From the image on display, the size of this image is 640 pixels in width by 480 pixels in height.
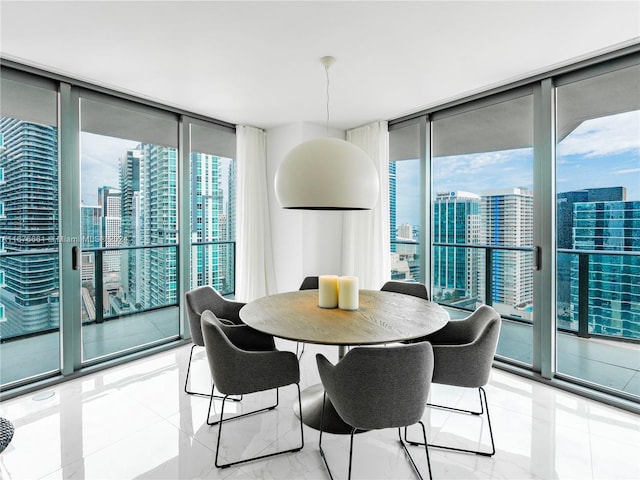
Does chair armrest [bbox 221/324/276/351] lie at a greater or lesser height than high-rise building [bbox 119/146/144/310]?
lesser

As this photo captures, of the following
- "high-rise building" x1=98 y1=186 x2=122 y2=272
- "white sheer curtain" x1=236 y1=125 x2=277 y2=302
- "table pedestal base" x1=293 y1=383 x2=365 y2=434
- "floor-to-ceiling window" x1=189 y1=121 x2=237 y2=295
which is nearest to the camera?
"table pedestal base" x1=293 y1=383 x2=365 y2=434

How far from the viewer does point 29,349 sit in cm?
334

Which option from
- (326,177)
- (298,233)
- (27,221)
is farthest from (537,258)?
(27,221)

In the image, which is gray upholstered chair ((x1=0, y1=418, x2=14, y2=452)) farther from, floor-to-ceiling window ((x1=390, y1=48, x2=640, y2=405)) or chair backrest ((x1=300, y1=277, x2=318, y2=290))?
floor-to-ceiling window ((x1=390, y1=48, x2=640, y2=405))

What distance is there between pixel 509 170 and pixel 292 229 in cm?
255

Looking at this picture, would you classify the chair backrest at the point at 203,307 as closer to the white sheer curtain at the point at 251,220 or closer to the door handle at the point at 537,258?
the white sheer curtain at the point at 251,220

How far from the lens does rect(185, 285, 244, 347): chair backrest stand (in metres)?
2.62

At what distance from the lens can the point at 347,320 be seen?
2.10 metres

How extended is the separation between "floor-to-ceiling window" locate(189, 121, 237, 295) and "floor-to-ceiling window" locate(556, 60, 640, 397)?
3.63 meters

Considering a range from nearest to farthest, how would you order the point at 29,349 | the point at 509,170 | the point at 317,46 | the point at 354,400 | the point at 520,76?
the point at 354,400 < the point at 317,46 < the point at 520,76 < the point at 29,349 < the point at 509,170

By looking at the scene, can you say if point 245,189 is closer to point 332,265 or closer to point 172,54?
point 332,265

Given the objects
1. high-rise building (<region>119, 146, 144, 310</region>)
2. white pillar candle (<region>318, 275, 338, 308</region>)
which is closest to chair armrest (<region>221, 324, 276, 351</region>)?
white pillar candle (<region>318, 275, 338, 308</region>)

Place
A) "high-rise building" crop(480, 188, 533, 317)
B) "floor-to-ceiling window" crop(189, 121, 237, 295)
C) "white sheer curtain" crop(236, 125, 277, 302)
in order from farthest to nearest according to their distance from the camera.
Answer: "white sheer curtain" crop(236, 125, 277, 302), "floor-to-ceiling window" crop(189, 121, 237, 295), "high-rise building" crop(480, 188, 533, 317)

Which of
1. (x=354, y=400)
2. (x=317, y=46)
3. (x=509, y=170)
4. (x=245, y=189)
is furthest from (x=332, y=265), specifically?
(x=354, y=400)
